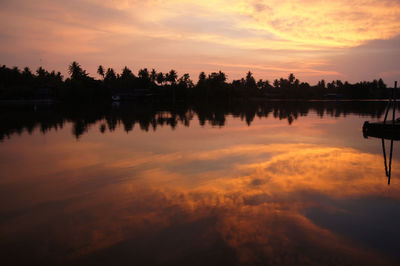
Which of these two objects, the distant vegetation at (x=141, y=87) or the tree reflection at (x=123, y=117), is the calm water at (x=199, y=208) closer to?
the tree reflection at (x=123, y=117)

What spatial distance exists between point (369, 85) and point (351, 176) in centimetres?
17676

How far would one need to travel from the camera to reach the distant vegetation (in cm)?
8119

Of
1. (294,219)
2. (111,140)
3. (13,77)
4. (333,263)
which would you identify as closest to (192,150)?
(111,140)

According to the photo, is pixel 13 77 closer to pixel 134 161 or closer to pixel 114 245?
pixel 134 161

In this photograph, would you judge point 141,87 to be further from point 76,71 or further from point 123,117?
point 123,117

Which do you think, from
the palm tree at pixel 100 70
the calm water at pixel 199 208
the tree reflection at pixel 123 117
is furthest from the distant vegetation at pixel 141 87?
the calm water at pixel 199 208

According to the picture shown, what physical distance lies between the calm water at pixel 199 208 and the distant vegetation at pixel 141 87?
75.4 meters

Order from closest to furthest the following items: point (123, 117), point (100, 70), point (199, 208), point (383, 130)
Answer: point (199, 208) → point (383, 130) → point (123, 117) → point (100, 70)

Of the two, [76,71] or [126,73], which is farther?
[126,73]

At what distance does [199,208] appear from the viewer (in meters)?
7.45

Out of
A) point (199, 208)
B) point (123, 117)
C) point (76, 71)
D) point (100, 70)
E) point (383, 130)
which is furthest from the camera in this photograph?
point (100, 70)

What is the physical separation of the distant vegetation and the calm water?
247 feet

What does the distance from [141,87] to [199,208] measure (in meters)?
110

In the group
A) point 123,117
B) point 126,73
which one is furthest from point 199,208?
point 126,73
